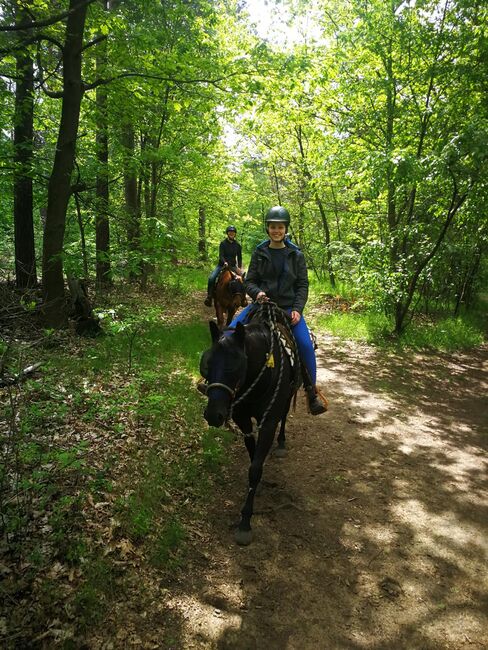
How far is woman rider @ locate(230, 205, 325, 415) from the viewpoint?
5.17 metres

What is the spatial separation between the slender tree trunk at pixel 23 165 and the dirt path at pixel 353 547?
A: 5953 millimetres

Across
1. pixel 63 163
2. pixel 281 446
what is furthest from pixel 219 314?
pixel 281 446

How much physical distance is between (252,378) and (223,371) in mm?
607

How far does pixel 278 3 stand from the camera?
49.5 ft

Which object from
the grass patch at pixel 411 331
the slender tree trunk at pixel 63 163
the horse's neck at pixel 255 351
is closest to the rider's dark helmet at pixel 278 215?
the horse's neck at pixel 255 351

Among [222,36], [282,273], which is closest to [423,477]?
[282,273]

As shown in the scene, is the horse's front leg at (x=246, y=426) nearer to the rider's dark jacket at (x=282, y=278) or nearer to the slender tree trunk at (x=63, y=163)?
the rider's dark jacket at (x=282, y=278)

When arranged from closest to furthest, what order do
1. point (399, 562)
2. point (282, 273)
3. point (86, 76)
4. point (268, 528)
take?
point (399, 562)
point (268, 528)
point (282, 273)
point (86, 76)

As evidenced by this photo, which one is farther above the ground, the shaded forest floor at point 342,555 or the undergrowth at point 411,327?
the undergrowth at point 411,327

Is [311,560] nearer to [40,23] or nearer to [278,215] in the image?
[278,215]

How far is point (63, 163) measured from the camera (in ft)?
24.3

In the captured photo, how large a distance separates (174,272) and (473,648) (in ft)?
46.6

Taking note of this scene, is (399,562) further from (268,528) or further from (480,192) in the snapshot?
(480,192)

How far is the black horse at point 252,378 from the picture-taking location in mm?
3408
